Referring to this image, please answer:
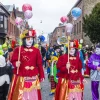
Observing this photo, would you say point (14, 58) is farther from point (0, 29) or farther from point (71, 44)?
point (0, 29)

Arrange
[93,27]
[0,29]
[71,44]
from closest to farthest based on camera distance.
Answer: [71,44] → [93,27] → [0,29]

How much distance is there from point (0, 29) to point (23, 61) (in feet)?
116

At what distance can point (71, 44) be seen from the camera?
791 centimetres

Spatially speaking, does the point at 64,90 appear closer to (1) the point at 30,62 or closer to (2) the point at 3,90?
A: (1) the point at 30,62

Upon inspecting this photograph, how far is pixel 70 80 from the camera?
773 centimetres

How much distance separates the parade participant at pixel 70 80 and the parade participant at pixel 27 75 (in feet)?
1.87

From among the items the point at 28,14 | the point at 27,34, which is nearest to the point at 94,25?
the point at 28,14

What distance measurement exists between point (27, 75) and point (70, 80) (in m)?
1.12

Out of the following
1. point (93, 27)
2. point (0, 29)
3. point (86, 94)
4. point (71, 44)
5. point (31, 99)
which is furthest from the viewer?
point (0, 29)

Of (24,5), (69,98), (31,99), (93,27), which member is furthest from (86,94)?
(93,27)

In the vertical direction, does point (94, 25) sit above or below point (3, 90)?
above

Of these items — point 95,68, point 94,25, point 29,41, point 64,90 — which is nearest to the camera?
point 29,41

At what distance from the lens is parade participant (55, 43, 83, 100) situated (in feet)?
25.2

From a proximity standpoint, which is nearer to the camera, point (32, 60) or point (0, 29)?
point (32, 60)
